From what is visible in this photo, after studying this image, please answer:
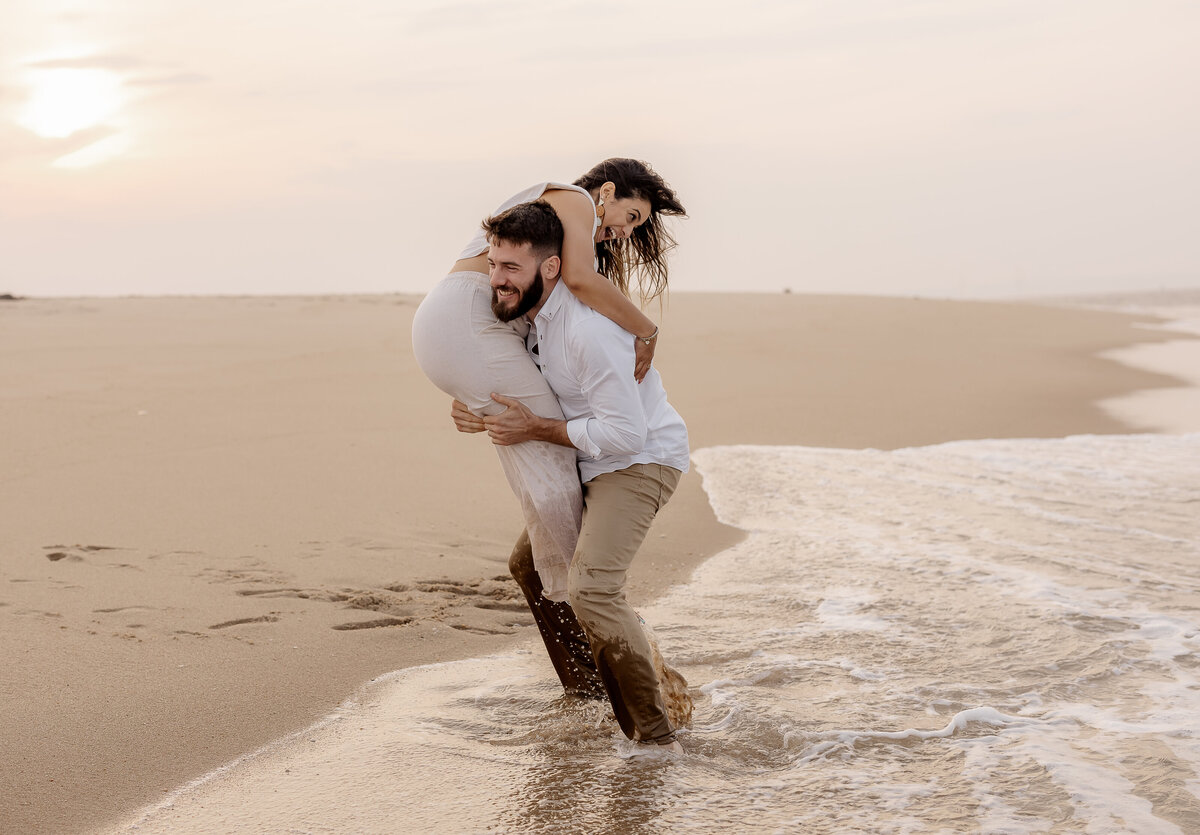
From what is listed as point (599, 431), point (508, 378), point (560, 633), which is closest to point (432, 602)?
point (560, 633)

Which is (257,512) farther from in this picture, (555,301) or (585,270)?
(585,270)

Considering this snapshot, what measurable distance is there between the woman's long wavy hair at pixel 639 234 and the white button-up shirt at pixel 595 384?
0.51m

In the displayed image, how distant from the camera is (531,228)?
3.09m

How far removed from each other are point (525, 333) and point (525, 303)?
0.77ft

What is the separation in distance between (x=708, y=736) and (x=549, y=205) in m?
1.82

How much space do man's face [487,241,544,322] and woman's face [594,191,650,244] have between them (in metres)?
0.51

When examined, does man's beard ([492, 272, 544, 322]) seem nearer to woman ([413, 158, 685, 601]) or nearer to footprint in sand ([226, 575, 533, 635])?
woman ([413, 158, 685, 601])

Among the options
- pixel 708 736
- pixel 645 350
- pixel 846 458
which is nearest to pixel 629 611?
pixel 708 736

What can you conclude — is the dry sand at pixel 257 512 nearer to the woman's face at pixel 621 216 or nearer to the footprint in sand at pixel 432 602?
the footprint in sand at pixel 432 602

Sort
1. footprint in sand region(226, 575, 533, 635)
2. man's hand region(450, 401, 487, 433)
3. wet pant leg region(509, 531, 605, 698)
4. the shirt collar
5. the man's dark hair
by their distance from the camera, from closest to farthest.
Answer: the man's dark hair, the shirt collar, man's hand region(450, 401, 487, 433), wet pant leg region(509, 531, 605, 698), footprint in sand region(226, 575, 533, 635)

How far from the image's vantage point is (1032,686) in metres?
3.80

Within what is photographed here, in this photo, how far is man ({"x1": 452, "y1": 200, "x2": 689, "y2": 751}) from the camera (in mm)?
3113

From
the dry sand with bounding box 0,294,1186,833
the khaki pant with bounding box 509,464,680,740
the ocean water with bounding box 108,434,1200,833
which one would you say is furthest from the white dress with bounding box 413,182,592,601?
the dry sand with bounding box 0,294,1186,833

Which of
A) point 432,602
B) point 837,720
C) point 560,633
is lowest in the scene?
point 837,720
